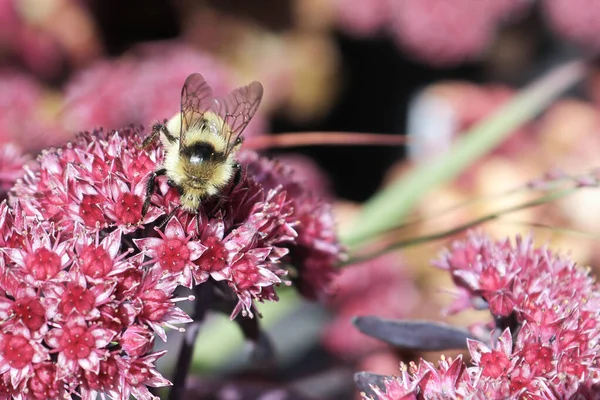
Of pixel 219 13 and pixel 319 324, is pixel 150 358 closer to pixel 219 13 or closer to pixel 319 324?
pixel 319 324

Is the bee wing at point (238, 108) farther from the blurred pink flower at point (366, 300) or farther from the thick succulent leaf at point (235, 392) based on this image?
the blurred pink flower at point (366, 300)

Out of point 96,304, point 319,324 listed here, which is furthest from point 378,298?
point 96,304

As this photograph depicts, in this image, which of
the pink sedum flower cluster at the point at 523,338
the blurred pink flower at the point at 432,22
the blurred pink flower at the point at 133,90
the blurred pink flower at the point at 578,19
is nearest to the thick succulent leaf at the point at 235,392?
the pink sedum flower cluster at the point at 523,338

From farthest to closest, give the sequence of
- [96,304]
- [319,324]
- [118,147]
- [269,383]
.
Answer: [319,324]
[269,383]
[118,147]
[96,304]

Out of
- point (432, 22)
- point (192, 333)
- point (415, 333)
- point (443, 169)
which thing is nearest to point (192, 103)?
point (192, 333)

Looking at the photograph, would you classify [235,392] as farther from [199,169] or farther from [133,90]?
[133,90]
